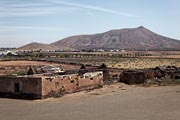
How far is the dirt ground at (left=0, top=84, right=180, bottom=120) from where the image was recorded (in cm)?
1858

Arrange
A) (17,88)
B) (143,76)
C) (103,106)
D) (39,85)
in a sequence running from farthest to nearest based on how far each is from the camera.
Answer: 1. (143,76)
2. (17,88)
3. (39,85)
4. (103,106)

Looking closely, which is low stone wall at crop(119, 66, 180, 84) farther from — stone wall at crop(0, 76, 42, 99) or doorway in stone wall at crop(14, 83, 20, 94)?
doorway in stone wall at crop(14, 83, 20, 94)

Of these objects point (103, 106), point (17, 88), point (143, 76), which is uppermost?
point (143, 76)

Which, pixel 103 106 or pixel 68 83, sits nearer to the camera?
pixel 103 106

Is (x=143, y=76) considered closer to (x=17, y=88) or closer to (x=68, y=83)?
(x=68, y=83)

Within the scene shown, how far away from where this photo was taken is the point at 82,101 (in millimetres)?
23609

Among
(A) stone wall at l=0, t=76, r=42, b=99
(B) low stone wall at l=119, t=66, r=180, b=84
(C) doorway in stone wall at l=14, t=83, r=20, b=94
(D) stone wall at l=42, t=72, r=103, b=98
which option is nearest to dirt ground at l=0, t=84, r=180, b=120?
(D) stone wall at l=42, t=72, r=103, b=98

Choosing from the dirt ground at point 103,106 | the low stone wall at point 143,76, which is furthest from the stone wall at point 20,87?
the low stone wall at point 143,76

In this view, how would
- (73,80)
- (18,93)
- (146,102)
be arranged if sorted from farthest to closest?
1. (73,80)
2. (18,93)
3. (146,102)

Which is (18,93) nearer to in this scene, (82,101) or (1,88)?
(1,88)

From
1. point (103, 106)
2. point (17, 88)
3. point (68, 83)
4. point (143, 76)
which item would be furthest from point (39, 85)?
point (143, 76)

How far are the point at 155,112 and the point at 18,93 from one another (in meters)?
9.80

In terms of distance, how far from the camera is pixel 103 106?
21.5 m

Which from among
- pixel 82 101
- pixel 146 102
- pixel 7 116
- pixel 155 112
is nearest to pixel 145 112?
pixel 155 112
